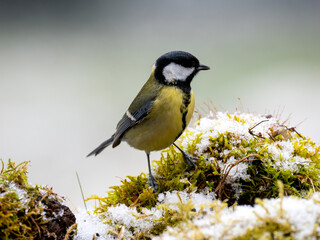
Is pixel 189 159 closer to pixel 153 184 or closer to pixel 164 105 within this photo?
pixel 153 184

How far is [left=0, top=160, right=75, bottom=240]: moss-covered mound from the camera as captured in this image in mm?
1119

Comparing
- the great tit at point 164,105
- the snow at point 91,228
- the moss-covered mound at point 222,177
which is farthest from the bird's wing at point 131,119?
the snow at point 91,228

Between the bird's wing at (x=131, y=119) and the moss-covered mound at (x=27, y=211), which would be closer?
the moss-covered mound at (x=27, y=211)

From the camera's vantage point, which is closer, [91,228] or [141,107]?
[91,228]

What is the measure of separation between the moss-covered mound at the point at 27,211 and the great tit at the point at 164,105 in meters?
0.69

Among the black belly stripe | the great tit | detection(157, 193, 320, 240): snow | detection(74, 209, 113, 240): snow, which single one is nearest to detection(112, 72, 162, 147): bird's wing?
the great tit

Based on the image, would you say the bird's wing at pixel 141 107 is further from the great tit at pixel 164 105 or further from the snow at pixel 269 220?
the snow at pixel 269 220

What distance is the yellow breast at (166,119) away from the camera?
1.80m

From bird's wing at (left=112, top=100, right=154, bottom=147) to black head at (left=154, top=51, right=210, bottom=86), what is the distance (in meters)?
0.18

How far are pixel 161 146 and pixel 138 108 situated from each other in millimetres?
258

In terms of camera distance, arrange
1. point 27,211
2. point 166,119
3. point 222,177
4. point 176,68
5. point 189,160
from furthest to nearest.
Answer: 1. point 176,68
2. point 166,119
3. point 189,160
4. point 222,177
5. point 27,211

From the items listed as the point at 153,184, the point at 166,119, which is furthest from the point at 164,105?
the point at 153,184

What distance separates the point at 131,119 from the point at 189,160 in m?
0.53

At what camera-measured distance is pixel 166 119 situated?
71.1 inches
